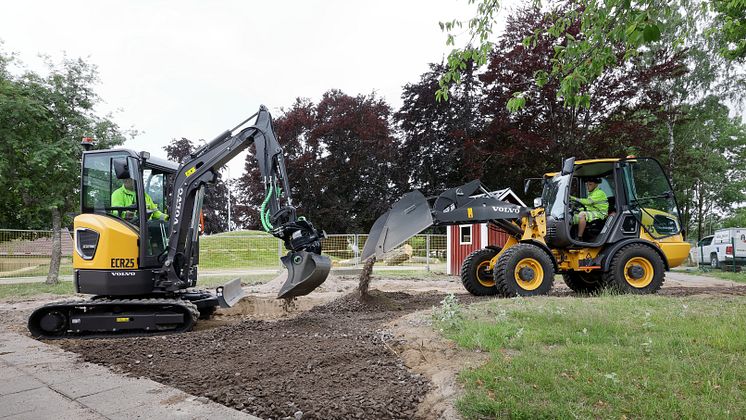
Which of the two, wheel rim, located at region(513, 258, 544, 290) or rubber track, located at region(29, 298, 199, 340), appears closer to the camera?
rubber track, located at region(29, 298, 199, 340)

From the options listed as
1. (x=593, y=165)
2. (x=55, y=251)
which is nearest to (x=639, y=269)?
(x=593, y=165)

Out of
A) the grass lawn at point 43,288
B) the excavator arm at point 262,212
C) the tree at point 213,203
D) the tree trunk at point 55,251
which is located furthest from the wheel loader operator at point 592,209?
the tree at point 213,203

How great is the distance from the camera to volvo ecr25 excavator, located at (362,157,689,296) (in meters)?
7.93

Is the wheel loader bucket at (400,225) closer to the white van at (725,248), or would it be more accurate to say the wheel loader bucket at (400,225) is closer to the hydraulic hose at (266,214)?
the hydraulic hose at (266,214)

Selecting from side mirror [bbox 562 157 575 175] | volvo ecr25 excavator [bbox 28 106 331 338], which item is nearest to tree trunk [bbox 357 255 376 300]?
volvo ecr25 excavator [bbox 28 106 331 338]

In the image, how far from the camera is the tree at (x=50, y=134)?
12.5m

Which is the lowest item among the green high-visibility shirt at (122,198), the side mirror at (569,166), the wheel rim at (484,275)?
the wheel rim at (484,275)

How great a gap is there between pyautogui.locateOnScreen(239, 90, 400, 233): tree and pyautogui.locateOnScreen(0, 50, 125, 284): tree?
12509 millimetres

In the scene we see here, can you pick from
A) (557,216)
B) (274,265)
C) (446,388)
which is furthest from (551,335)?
(274,265)

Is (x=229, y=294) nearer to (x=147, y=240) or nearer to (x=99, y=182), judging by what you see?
(x=147, y=240)

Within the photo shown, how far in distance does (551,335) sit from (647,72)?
1841 cm

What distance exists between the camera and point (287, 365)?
432 centimetres

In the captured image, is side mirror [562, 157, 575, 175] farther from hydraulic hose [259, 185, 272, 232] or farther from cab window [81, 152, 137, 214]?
cab window [81, 152, 137, 214]

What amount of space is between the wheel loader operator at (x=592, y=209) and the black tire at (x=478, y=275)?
1540 mm
